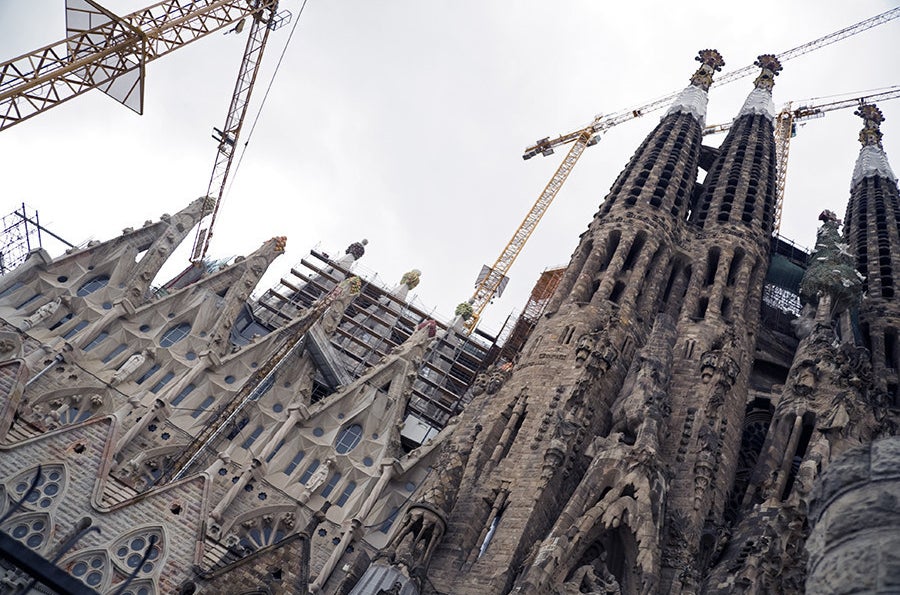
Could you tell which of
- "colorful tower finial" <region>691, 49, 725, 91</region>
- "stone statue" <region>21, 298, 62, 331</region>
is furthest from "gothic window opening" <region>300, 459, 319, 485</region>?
"colorful tower finial" <region>691, 49, 725, 91</region>

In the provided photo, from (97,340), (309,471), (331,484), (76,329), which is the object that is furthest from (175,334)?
(331,484)

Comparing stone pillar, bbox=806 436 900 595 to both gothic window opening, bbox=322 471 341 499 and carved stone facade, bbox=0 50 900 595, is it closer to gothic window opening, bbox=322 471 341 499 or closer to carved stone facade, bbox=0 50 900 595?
carved stone facade, bbox=0 50 900 595

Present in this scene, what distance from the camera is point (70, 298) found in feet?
100

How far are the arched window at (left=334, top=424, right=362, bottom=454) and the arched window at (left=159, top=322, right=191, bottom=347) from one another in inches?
271

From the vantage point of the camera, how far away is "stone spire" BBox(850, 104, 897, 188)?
4791cm

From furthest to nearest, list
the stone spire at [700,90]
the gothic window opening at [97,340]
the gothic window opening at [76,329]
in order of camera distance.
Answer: the stone spire at [700,90] < the gothic window opening at [76,329] < the gothic window opening at [97,340]

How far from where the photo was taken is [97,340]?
98.5 feet

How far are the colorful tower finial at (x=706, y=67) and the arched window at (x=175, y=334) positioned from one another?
94.6 ft

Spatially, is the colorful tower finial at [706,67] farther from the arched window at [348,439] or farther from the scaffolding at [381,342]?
the arched window at [348,439]

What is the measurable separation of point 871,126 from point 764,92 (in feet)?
29.2

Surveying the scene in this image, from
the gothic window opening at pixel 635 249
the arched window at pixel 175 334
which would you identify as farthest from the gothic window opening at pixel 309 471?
the gothic window opening at pixel 635 249

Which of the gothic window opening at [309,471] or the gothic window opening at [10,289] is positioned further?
the gothic window opening at [10,289]

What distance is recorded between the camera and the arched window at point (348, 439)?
29.4m

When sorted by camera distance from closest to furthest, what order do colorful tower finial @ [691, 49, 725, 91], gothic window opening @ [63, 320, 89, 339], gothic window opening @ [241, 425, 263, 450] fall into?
gothic window opening @ [241, 425, 263, 450], gothic window opening @ [63, 320, 89, 339], colorful tower finial @ [691, 49, 725, 91]
